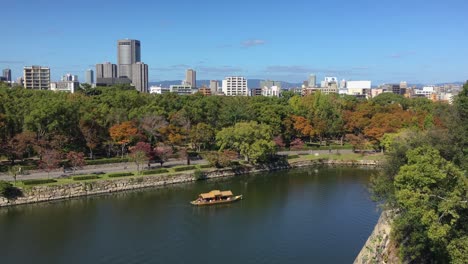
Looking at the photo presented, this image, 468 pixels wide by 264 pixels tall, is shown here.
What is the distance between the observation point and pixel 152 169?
124 ft

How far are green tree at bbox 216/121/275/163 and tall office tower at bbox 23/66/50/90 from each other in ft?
328

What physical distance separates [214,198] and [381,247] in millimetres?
14644

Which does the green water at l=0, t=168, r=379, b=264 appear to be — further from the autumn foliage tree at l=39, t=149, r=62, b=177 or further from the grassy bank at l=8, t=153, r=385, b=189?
the autumn foliage tree at l=39, t=149, r=62, b=177

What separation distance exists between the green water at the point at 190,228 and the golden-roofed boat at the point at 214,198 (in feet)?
1.80

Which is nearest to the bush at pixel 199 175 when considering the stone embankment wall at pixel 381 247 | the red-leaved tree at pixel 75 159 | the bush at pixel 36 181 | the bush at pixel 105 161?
the bush at pixel 105 161

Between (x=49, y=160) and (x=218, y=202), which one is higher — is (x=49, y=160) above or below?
above

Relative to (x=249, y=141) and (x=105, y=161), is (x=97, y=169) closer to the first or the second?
(x=105, y=161)

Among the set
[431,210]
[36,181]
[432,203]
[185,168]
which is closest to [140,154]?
[185,168]

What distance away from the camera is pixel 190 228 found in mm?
25000

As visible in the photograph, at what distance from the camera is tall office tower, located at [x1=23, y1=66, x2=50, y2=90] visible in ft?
406

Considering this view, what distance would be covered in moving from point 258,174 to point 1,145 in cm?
2259

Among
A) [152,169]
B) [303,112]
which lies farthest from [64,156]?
[303,112]

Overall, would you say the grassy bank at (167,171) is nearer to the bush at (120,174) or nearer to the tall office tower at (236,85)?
the bush at (120,174)

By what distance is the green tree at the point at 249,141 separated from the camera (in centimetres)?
4084
